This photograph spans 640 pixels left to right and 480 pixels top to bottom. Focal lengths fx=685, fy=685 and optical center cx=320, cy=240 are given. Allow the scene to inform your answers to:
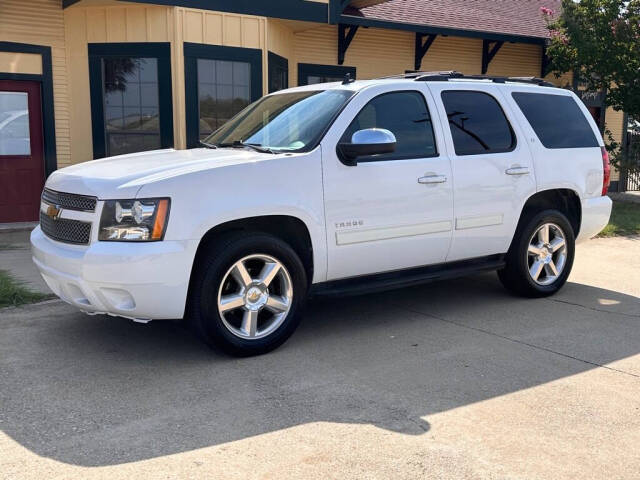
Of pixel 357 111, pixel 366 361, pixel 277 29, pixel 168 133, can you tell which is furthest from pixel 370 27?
pixel 366 361

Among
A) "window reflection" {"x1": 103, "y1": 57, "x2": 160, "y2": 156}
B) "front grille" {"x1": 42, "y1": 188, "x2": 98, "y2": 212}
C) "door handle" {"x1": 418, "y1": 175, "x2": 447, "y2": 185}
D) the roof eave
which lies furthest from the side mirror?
the roof eave

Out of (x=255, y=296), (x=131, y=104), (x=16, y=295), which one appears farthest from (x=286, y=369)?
(x=131, y=104)

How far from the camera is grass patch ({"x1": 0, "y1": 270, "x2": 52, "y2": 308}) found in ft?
20.3

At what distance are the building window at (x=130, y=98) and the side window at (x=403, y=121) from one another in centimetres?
A: 611

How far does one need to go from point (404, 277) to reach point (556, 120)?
241 centimetres

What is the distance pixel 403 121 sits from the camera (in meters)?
5.56

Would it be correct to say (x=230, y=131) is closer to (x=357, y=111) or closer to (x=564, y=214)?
(x=357, y=111)

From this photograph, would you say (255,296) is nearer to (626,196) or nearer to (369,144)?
(369,144)

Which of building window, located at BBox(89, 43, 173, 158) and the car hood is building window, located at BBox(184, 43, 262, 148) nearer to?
building window, located at BBox(89, 43, 173, 158)

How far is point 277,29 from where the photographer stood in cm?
1198

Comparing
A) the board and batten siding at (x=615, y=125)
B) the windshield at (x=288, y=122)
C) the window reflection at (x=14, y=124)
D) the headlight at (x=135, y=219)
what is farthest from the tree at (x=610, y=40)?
the headlight at (x=135, y=219)

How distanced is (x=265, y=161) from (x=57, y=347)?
206 cm

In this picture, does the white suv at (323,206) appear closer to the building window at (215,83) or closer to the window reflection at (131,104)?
the building window at (215,83)

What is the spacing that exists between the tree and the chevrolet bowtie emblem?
502 inches
